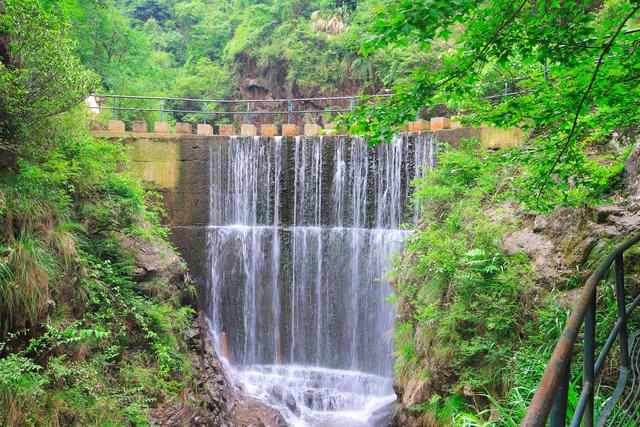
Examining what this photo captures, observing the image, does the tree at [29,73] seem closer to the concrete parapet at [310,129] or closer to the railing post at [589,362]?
the railing post at [589,362]

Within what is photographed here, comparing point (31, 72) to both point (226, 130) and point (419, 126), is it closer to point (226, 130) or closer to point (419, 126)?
point (226, 130)

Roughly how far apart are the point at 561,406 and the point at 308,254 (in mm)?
10039

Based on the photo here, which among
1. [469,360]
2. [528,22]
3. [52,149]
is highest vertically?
[528,22]

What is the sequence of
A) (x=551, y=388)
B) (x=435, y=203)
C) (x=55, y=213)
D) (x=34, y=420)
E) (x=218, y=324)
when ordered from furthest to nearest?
(x=218, y=324) → (x=435, y=203) → (x=55, y=213) → (x=34, y=420) → (x=551, y=388)

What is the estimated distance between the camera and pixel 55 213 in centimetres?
641

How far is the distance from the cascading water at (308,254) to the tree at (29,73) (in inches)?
234

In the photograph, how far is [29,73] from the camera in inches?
240

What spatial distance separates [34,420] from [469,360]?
15.0 feet

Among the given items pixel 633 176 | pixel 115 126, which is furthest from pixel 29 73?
pixel 633 176

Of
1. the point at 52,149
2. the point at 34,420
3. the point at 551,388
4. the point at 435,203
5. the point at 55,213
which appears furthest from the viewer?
the point at 435,203

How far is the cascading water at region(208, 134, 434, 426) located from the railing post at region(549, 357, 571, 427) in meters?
9.00

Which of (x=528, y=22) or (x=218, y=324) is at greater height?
(x=528, y=22)

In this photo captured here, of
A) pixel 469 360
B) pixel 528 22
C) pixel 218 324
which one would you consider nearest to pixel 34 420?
pixel 469 360

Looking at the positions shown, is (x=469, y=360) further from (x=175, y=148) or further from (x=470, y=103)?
(x=175, y=148)
